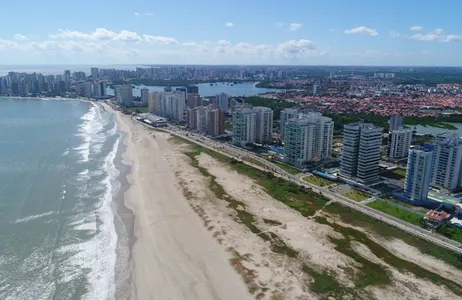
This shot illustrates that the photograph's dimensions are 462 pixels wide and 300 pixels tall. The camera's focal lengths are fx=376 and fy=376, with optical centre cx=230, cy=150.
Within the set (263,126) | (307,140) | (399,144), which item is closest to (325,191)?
(307,140)

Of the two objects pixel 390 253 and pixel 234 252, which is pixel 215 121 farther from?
pixel 390 253

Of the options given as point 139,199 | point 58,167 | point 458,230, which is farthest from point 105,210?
point 458,230

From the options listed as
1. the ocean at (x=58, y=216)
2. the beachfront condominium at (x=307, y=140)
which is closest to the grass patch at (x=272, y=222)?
the ocean at (x=58, y=216)

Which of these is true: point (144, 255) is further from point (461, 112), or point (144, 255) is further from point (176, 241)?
point (461, 112)

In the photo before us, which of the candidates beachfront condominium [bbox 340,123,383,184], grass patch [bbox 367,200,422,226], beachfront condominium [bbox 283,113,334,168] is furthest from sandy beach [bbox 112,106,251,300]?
beachfront condominium [bbox 340,123,383,184]

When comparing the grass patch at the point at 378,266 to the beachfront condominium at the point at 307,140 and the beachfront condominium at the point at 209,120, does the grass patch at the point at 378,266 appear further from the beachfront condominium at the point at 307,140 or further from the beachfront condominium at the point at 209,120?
the beachfront condominium at the point at 209,120

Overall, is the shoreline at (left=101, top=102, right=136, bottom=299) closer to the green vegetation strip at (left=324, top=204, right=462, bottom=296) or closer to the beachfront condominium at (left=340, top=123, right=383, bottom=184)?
the green vegetation strip at (left=324, top=204, right=462, bottom=296)

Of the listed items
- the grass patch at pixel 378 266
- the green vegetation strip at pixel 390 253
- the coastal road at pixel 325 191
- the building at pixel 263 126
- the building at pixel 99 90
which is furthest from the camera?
the building at pixel 99 90
